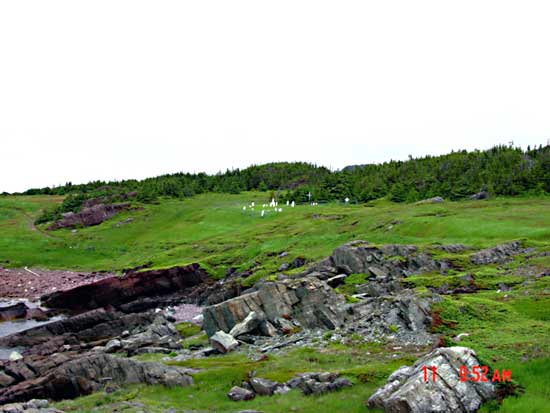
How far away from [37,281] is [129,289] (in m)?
29.2

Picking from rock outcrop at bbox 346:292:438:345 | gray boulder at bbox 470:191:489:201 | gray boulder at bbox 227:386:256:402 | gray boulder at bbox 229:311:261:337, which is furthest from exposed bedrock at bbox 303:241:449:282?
gray boulder at bbox 470:191:489:201

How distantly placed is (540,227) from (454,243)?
38.4 feet

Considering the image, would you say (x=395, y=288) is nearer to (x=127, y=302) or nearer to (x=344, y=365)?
(x=344, y=365)

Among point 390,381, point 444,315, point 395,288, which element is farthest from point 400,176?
point 390,381

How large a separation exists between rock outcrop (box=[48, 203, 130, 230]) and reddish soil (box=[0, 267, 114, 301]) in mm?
53006

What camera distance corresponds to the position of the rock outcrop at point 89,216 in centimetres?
16638

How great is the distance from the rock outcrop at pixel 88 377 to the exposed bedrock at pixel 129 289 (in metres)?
47.8

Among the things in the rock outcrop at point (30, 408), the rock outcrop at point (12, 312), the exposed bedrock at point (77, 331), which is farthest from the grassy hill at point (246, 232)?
the rock outcrop at point (30, 408)

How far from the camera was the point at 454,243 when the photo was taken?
65625 mm

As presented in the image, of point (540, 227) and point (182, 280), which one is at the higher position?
point (540, 227)

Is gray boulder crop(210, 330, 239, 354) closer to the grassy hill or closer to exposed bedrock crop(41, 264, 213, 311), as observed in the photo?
the grassy hill

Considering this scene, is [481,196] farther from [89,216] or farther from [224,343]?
[89,216]

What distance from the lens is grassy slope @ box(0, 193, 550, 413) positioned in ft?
84.9

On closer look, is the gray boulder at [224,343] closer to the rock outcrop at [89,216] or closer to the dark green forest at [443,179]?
the dark green forest at [443,179]
